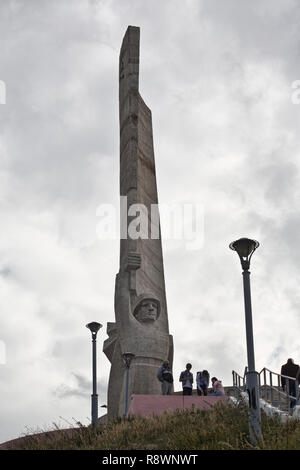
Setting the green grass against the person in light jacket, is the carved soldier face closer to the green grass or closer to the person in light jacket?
the person in light jacket

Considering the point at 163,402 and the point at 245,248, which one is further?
the point at 163,402

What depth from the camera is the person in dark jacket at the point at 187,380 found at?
61.1 ft

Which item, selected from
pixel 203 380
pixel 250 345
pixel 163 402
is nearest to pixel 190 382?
pixel 203 380

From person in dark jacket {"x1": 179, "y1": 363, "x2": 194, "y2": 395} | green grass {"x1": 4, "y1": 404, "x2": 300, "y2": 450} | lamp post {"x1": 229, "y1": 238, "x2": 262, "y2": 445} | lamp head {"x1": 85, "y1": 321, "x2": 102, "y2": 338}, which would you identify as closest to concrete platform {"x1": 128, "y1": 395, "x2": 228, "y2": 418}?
person in dark jacket {"x1": 179, "y1": 363, "x2": 194, "y2": 395}

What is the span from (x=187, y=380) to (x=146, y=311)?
5964 millimetres

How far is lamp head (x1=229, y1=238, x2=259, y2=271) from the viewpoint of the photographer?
11820 millimetres

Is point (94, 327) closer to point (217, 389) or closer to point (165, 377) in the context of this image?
point (165, 377)

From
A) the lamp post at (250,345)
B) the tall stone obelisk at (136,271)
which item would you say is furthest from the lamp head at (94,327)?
→ the lamp post at (250,345)

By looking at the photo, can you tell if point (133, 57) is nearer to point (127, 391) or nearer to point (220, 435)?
point (127, 391)

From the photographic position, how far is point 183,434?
11617 mm

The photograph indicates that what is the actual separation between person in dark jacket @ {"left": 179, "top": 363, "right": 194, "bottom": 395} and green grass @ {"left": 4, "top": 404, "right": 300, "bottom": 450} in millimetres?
3570

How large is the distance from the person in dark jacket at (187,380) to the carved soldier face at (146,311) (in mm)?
5657
